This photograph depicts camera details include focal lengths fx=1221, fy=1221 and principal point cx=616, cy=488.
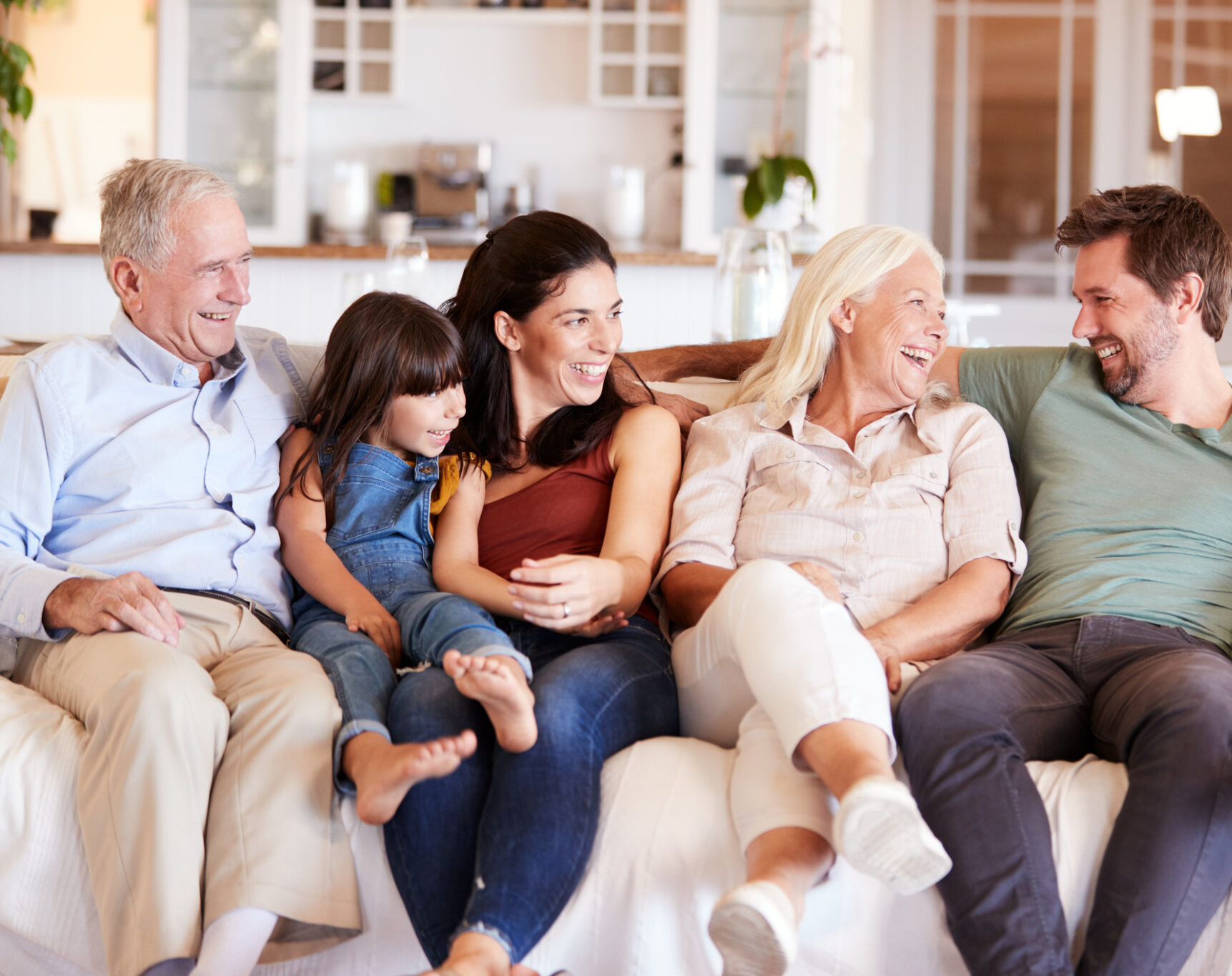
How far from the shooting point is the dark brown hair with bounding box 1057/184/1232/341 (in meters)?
1.74

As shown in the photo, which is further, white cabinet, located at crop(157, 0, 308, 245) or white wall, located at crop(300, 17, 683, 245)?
white wall, located at crop(300, 17, 683, 245)

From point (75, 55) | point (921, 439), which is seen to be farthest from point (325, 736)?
point (75, 55)

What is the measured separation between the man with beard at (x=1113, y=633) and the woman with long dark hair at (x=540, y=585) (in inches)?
14.8

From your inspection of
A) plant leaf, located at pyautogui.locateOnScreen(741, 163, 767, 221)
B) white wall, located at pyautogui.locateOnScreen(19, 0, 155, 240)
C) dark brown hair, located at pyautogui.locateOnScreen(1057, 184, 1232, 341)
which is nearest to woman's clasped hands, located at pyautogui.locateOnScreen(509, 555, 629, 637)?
dark brown hair, located at pyautogui.locateOnScreen(1057, 184, 1232, 341)

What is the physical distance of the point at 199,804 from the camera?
1.30 metres

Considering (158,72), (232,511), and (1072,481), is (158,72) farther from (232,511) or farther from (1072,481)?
(1072,481)

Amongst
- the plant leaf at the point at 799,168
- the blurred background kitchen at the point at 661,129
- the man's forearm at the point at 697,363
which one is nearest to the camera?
the man's forearm at the point at 697,363

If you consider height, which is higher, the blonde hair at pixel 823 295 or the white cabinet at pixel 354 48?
the white cabinet at pixel 354 48

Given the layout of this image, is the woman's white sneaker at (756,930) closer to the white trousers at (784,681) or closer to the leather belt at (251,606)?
the white trousers at (784,681)

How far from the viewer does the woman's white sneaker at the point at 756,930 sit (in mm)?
1091

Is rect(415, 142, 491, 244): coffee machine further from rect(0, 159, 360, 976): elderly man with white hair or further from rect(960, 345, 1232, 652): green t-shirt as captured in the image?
rect(960, 345, 1232, 652): green t-shirt

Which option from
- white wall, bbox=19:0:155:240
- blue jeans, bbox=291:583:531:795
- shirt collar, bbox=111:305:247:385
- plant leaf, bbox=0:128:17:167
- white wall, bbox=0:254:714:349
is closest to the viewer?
blue jeans, bbox=291:583:531:795

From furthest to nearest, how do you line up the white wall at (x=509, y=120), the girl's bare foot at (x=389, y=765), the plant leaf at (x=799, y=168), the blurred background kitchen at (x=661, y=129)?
1. the white wall at (x=509, y=120)
2. the blurred background kitchen at (x=661, y=129)
3. the plant leaf at (x=799, y=168)
4. the girl's bare foot at (x=389, y=765)

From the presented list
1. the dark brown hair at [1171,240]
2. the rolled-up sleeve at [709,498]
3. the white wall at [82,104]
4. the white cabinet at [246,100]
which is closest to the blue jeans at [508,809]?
the rolled-up sleeve at [709,498]
